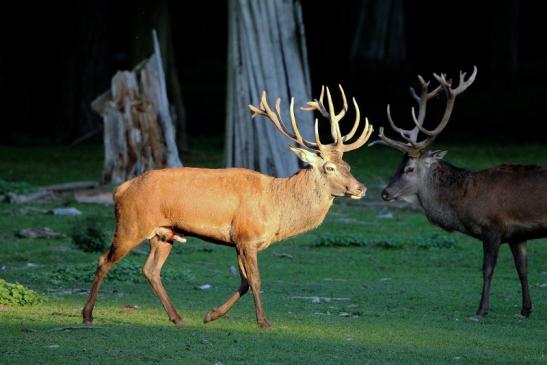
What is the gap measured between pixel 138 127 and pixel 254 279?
9.27 metres

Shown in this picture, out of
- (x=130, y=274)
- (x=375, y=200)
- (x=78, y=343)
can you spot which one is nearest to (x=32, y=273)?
(x=130, y=274)

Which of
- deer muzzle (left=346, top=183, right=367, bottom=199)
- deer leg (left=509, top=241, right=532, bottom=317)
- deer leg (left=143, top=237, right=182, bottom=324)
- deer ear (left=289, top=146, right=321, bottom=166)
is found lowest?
deer leg (left=509, top=241, right=532, bottom=317)

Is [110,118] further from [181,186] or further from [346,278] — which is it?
[181,186]

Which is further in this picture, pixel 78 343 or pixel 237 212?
pixel 237 212

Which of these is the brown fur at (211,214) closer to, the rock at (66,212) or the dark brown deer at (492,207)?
the dark brown deer at (492,207)

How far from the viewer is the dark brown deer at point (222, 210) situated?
10523 millimetres

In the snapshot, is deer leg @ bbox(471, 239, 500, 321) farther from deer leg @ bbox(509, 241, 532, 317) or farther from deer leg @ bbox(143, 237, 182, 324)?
deer leg @ bbox(143, 237, 182, 324)

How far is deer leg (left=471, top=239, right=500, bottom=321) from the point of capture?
1188 centimetres

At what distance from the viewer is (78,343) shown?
9.61m

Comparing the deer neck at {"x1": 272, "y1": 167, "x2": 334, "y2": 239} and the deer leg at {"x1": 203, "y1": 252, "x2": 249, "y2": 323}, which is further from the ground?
the deer neck at {"x1": 272, "y1": 167, "x2": 334, "y2": 239}

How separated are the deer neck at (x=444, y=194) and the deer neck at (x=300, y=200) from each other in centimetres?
208

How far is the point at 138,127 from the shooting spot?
19.5m

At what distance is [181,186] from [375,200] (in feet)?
30.7

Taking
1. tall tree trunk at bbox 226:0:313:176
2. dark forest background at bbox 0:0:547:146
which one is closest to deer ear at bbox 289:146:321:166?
tall tree trunk at bbox 226:0:313:176
